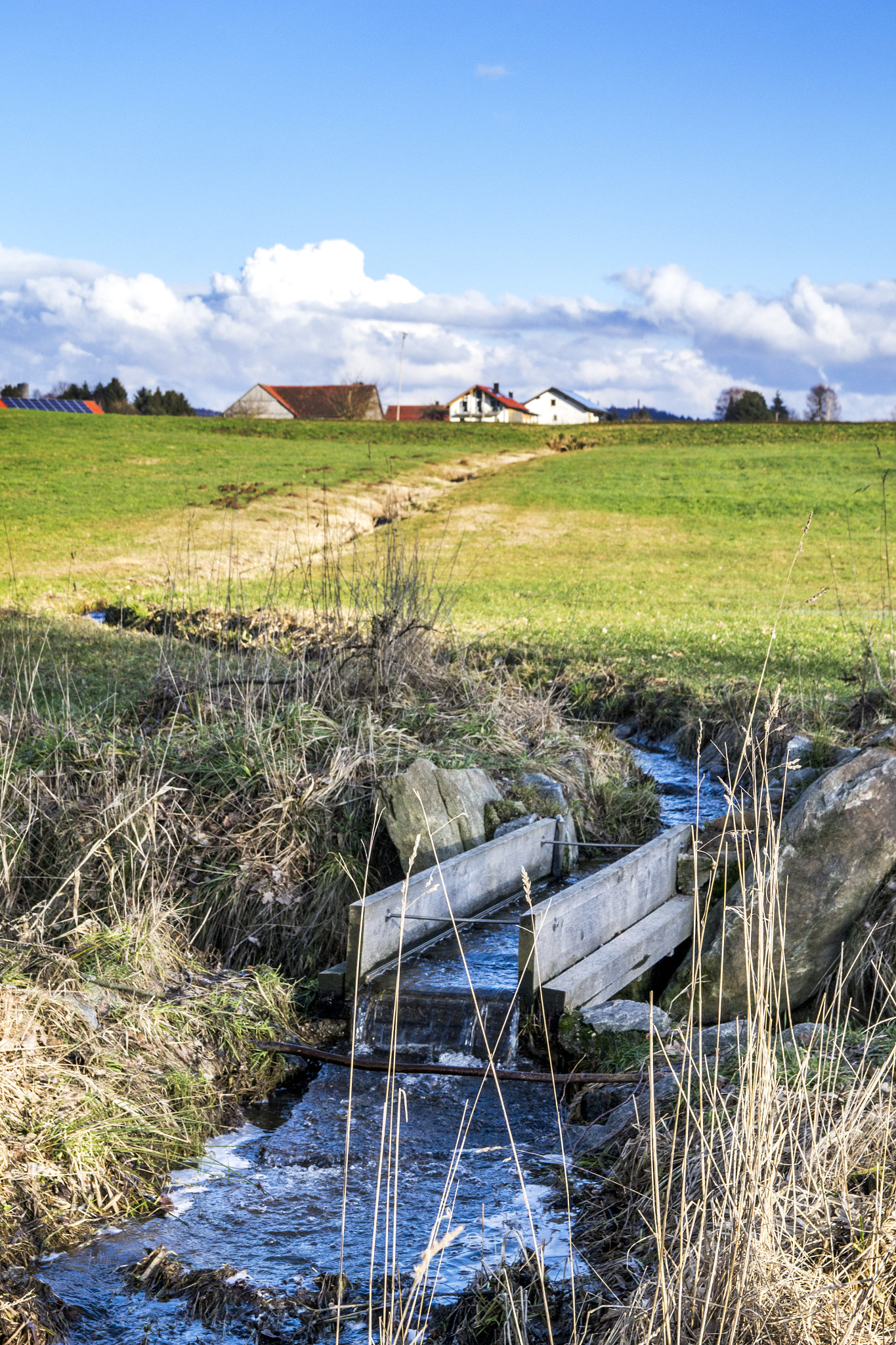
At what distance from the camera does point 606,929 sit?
5.62 metres

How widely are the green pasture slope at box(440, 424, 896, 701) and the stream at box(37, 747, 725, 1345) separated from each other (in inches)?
89.4

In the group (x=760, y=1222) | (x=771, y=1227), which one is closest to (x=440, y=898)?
(x=760, y=1222)

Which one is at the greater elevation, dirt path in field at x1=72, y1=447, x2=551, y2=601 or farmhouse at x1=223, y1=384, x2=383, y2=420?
farmhouse at x1=223, y1=384, x2=383, y2=420

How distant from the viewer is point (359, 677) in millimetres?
8156

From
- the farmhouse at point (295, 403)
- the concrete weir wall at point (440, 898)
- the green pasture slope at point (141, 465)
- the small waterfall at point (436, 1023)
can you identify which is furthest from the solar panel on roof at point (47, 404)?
the small waterfall at point (436, 1023)

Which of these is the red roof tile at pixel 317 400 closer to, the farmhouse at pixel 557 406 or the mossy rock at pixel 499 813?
the farmhouse at pixel 557 406

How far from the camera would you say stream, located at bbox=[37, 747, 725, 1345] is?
3363mm

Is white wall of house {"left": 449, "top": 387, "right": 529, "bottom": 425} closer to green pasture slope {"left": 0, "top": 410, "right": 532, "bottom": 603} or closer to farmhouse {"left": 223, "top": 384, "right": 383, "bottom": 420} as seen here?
farmhouse {"left": 223, "top": 384, "right": 383, "bottom": 420}

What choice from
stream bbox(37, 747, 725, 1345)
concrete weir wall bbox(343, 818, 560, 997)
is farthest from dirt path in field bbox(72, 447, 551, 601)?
stream bbox(37, 747, 725, 1345)

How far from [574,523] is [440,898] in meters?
25.1

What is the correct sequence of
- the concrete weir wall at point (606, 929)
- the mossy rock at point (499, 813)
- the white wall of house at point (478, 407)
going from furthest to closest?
the white wall of house at point (478, 407)
the mossy rock at point (499, 813)
the concrete weir wall at point (606, 929)

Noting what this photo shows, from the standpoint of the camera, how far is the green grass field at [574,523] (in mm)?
13773

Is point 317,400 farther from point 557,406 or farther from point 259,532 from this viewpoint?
point 259,532

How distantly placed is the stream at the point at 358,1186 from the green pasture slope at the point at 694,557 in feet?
7.45
